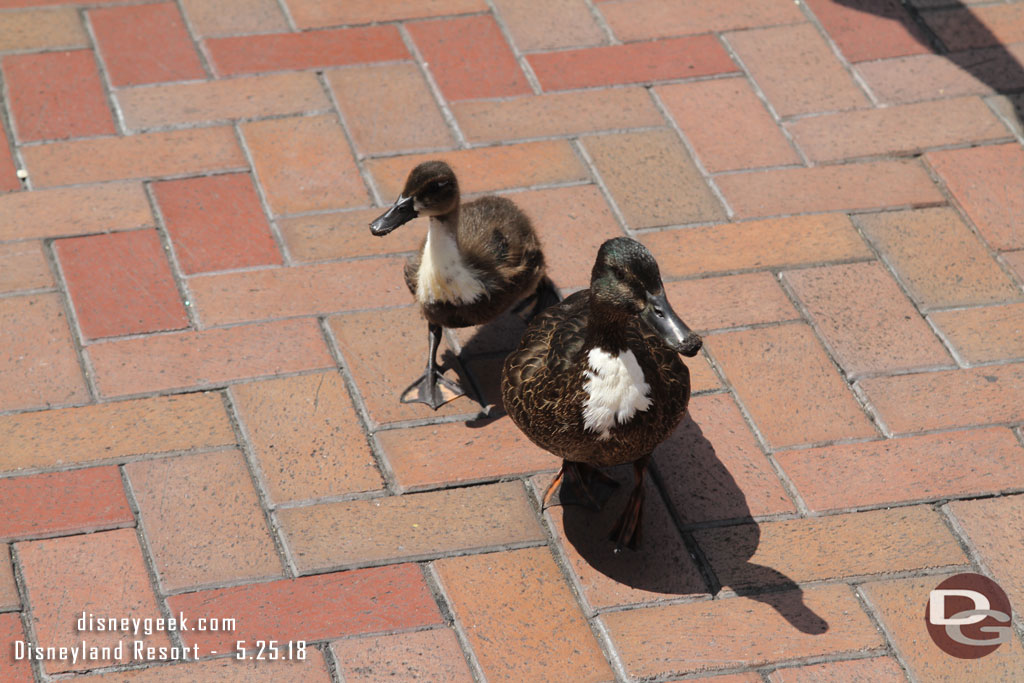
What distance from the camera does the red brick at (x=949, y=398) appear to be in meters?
3.62

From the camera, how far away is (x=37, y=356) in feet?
11.9

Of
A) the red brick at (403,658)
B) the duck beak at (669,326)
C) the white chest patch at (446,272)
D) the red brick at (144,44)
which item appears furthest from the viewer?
the red brick at (144,44)

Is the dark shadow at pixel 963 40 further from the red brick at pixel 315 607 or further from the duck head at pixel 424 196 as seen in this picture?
the red brick at pixel 315 607

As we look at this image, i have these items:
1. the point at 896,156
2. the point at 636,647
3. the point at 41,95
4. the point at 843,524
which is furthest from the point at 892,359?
the point at 41,95

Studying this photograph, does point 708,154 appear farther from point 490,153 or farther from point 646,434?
point 646,434

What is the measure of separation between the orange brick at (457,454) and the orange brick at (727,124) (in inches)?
56.6

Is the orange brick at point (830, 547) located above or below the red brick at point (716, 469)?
below

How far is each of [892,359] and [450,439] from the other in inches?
55.7

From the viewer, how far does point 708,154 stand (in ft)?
14.5

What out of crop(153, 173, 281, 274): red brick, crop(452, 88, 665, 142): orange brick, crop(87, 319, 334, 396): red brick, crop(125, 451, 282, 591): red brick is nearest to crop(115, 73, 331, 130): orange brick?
crop(153, 173, 281, 274): red brick

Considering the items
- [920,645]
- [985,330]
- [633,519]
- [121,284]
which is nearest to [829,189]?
[985,330]

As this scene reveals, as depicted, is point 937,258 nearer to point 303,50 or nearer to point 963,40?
point 963,40

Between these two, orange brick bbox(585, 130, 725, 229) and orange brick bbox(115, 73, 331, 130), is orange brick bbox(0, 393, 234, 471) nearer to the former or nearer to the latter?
orange brick bbox(115, 73, 331, 130)

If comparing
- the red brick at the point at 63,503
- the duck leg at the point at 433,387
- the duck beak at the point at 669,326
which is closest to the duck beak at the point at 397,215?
the duck leg at the point at 433,387
